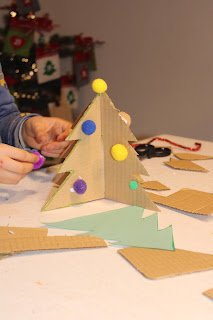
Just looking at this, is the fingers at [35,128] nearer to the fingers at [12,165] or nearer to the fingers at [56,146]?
the fingers at [56,146]

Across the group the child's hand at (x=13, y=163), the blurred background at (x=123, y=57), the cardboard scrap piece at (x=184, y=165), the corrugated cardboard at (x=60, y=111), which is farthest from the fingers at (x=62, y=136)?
the corrugated cardboard at (x=60, y=111)

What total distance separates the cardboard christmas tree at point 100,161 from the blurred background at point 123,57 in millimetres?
1592

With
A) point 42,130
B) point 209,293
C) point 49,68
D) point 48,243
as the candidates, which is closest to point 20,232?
point 48,243

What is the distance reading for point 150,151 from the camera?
0.96 m

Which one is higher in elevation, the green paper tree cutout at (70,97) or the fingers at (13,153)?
the fingers at (13,153)

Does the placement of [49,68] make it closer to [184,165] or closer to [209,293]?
[184,165]

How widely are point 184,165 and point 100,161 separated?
28cm

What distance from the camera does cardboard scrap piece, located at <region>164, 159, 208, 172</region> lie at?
33.4 inches

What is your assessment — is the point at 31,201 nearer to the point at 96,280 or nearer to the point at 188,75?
the point at 96,280

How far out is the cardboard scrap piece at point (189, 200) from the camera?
614 millimetres

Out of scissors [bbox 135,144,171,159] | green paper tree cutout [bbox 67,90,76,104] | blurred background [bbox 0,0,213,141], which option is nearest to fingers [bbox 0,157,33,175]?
scissors [bbox 135,144,171,159]

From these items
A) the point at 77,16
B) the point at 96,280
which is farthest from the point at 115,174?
the point at 77,16

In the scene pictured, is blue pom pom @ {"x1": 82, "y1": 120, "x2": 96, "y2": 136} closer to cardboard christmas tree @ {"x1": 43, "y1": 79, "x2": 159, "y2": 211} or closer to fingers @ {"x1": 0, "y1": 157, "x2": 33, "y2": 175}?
cardboard christmas tree @ {"x1": 43, "y1": 79, "x2": 159, "y2": 211}

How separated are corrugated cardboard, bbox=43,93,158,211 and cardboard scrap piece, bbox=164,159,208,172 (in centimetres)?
23
